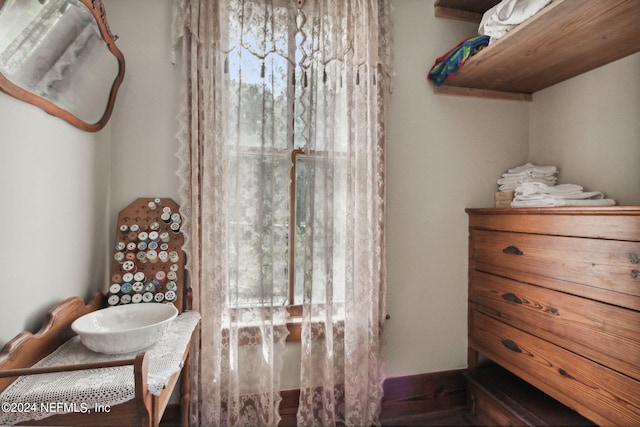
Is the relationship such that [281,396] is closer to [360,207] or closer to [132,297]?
[132,297]

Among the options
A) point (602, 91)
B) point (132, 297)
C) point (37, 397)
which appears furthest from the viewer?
point (602, 91)

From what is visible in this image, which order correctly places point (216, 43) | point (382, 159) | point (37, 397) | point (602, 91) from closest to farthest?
point (37, 397)
point (216, 43)
point (602, 91)
point (382, 159)

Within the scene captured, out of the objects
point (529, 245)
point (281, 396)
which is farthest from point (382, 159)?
point (281, 396)

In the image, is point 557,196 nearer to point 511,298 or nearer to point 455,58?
point 511,298

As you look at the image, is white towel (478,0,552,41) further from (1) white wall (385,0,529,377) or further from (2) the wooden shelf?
(1) white wall (385,0,529,377)

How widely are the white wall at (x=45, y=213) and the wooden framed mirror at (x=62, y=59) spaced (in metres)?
0.06

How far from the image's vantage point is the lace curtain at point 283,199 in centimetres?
162

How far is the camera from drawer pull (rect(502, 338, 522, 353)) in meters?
1.68

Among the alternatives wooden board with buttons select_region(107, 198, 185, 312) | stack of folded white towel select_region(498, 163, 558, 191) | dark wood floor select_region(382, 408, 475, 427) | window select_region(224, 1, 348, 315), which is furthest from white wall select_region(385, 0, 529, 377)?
wooden board with buttons select_region(107, 198, 185, 312)

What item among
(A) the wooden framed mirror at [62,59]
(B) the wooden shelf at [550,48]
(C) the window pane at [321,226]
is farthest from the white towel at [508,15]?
(A) the wooden framed mirror at [62,59]

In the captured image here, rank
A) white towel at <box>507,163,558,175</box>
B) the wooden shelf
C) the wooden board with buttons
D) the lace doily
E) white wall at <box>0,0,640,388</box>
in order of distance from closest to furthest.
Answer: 1. the lace doily
2. white wall at <box>0,0,640,388</box>
3. the wooden shelf
4. the wooden board with buttons
5. white towel at <box>507,163,558,175</box>

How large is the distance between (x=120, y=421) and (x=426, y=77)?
2.22 meters

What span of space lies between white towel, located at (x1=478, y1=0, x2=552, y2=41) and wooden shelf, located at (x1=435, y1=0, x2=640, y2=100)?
0.12ft

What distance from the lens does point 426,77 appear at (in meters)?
2.00
